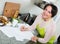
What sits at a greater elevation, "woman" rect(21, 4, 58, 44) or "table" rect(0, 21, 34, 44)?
"woman" rect(21, 4, 58, 44)

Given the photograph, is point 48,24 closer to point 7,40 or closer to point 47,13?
point 47,13

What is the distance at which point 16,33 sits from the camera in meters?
1.72

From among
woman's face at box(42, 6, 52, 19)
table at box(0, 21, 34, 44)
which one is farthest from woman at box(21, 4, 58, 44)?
table at box(0, 21, 34, 44)

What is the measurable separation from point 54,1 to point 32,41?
695mm

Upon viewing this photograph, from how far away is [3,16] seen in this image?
6.52ft

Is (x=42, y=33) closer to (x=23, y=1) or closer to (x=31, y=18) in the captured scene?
(x=31, y=18)

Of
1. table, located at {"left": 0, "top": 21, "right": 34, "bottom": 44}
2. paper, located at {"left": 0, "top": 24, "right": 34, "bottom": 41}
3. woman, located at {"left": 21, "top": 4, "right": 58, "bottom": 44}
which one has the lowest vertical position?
table, located at {"left": 0, "top": 21, "right": 34, "bottom": 44}

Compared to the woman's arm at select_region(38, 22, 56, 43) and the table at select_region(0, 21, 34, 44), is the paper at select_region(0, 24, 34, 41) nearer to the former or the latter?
the table at select_region(0, 21, 34, 44)

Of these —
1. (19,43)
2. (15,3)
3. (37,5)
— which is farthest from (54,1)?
(19,43)

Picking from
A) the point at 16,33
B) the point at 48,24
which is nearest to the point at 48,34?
the point at 48,24

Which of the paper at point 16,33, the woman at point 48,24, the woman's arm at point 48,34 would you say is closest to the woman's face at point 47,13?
the woman at point 48,24

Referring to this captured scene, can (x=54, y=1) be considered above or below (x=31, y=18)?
above

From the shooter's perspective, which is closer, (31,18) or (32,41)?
(32,41)

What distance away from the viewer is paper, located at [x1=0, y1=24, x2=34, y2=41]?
167 centimetres
